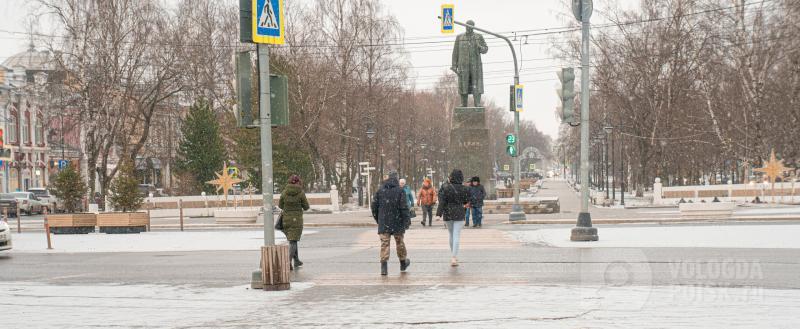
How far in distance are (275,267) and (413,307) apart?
2.65m

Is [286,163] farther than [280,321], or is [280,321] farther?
[286,163]

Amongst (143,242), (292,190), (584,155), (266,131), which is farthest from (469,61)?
(266,131)

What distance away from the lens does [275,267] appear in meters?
12.9

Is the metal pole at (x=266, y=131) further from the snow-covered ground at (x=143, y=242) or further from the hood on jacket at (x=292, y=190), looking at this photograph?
the snow-covered ground at (x=143, y=242)

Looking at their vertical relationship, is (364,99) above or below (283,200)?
above

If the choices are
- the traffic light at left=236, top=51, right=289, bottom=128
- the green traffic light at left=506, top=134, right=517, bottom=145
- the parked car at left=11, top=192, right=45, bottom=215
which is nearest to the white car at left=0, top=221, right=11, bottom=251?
the traffic light at left=236, top=51, right=289, bottom=128

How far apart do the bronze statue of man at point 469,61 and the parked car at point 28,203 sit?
36587mm

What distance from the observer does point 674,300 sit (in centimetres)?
1109

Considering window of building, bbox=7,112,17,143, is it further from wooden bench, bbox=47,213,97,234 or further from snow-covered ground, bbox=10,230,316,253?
wooden bench, bbox=47,213,97,234

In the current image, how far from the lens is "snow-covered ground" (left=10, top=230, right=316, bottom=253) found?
74.9ft

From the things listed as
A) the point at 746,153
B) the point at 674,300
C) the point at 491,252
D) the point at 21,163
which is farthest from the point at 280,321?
the point at 21,163

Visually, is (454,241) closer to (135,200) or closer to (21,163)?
(135,200)

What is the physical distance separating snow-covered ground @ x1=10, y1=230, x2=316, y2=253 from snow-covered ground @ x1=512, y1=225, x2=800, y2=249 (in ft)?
23.2

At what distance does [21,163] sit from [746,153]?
189 feet
